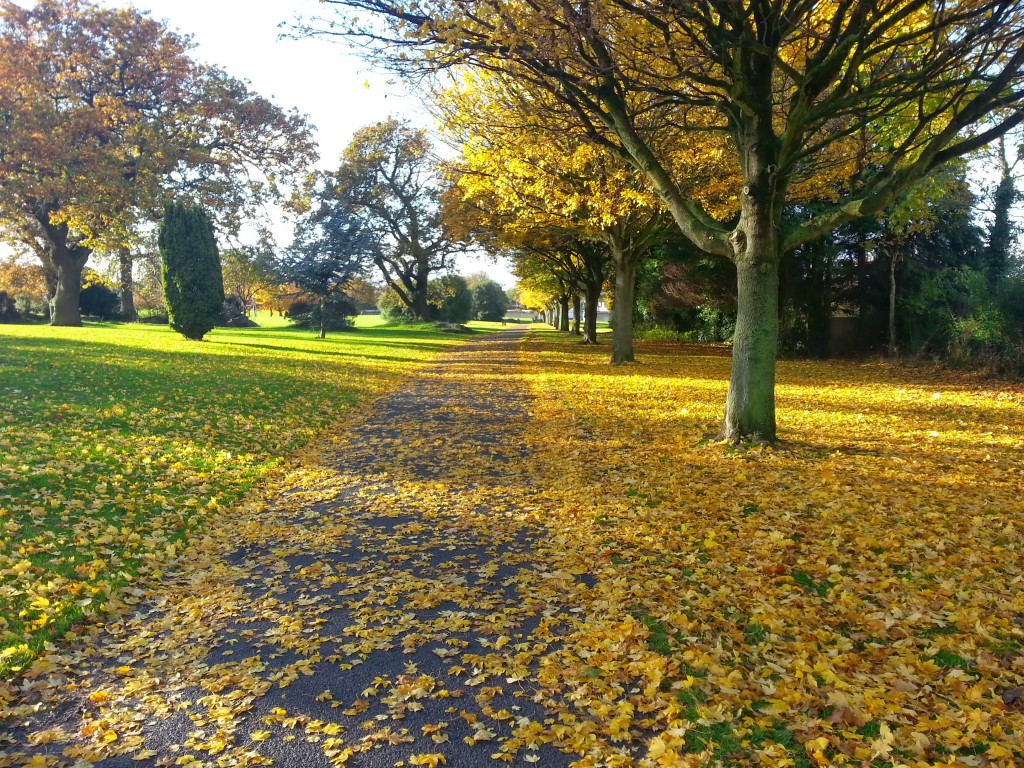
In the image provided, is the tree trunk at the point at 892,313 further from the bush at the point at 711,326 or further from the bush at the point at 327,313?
the bush at the point at 327,313

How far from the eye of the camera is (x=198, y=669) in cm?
366

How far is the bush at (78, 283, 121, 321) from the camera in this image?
44031 mm

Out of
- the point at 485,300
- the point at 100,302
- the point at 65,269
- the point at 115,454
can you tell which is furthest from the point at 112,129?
the point at 485,300

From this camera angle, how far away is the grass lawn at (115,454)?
461 cm

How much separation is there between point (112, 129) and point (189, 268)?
941 centimetres

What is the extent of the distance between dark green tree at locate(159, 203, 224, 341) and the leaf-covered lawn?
1824 centimetres

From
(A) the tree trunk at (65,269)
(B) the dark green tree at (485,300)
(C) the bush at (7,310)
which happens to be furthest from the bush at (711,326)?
(B) the dark green tree at (485,300)

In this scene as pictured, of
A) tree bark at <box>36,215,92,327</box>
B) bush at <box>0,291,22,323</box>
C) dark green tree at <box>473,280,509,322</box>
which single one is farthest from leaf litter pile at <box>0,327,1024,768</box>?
dark green tree at <box>473,280,509,322</box>

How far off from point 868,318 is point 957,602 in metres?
22.7

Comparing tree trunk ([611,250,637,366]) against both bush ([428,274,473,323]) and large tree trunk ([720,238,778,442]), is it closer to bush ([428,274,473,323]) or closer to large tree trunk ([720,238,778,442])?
large tree trunk ([720,238,778,442])

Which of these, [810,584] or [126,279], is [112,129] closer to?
[126,279]

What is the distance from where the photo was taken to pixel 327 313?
128 feet

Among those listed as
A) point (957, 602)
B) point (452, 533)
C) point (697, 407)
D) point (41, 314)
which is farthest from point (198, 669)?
point (41, 314)

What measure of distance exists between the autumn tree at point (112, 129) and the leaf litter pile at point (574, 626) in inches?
966
